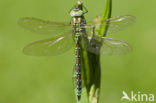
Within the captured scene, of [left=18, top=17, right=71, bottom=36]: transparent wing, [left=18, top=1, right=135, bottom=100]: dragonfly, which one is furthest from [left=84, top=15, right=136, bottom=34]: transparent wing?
[left=18, top=17, right=71, bottom=36]: transparent wing

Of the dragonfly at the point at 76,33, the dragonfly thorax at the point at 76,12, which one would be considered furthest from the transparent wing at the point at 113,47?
the dragonfly thorax at the point at 76,12

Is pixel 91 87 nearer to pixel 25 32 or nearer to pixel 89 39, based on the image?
pixel 89 39

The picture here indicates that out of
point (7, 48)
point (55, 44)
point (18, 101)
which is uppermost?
point (55, 44)

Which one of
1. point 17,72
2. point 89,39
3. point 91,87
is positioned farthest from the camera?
point 17,72

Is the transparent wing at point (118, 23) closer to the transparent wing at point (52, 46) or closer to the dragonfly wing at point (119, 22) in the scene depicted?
the dragonfly wing at point (119, 22)

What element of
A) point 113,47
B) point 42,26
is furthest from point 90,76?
point 42,26

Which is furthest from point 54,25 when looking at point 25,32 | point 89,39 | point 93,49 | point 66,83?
point 25,32
